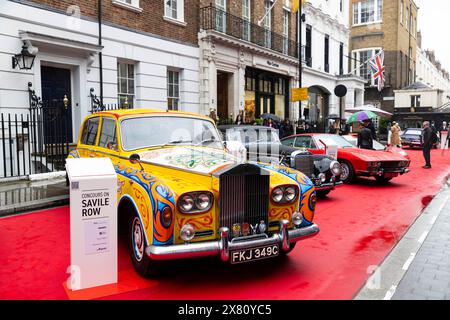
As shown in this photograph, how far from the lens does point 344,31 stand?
31.1 m

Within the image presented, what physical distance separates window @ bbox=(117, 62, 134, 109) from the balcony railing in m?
4.36

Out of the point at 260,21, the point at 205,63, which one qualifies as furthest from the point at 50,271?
the point at 260,21

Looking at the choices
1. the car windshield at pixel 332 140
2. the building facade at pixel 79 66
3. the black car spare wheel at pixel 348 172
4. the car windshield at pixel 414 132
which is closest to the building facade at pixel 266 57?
the building facade at pixel 79 66

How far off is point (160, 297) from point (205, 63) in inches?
543

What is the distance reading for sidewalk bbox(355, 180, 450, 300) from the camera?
383 cm

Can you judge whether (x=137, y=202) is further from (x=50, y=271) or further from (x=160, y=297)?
(x=50, y=271)

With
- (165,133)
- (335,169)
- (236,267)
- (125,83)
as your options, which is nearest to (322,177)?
(335,169)

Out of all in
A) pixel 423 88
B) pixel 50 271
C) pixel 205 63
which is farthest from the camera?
pixel 423 88

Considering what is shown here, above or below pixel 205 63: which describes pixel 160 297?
below

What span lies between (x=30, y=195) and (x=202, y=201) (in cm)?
563

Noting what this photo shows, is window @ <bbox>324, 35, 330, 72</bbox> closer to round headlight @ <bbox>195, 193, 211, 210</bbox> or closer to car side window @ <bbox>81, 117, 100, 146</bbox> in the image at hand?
car side window @ <bbox>81, 117, 100, 146</bbox>

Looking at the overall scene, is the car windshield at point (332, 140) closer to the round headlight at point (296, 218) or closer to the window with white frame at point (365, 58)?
the round headlight at point (296, 218)

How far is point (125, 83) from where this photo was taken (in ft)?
44.9

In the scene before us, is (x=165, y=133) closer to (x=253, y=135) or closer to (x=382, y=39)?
(x=253, y=135)
